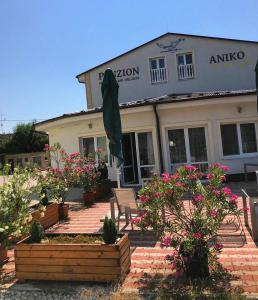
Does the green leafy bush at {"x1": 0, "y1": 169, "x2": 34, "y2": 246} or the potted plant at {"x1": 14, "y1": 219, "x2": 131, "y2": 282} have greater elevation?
the green leafy bush at {"x1": 0, "y1": 169, "x2": 34, "y2": 246}

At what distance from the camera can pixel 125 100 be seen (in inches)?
825

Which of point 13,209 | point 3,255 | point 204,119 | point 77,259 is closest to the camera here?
point 77,259

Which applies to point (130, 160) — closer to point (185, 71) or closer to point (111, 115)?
point (185, 71)

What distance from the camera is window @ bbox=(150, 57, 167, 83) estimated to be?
20.0 meters

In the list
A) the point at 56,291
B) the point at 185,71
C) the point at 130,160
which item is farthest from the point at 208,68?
the point at 56,291

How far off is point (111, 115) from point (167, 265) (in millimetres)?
4279

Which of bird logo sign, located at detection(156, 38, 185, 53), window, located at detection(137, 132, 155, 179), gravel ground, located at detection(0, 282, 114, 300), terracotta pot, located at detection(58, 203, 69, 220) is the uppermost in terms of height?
bird logo sign, located at detection(156, 38, 185, 53)

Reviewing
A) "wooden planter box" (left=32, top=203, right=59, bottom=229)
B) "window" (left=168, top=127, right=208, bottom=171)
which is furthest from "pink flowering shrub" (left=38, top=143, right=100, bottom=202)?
"window" (left=168, top=127, right=208, bottom=171)

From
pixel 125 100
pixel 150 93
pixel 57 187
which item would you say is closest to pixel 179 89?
pixel 150 93

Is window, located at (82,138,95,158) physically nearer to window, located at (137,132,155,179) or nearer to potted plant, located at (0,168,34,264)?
window, located at (137,132,155,179)

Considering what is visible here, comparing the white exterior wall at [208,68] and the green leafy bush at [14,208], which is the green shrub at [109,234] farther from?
the white exterior wall at [208,68]

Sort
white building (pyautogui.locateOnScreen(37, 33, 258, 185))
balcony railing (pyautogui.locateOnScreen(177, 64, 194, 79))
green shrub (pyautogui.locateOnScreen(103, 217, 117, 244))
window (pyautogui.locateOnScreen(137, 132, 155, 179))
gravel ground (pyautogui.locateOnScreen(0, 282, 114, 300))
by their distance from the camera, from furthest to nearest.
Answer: balcony railing (pyautogui.locateOnScreen(177, 64, 194, 79)) < window (pyautogui.locateOnScreen(137, 132, 155, 179)) < white building (pyautogui.locateOnScreen(37, 33, 258, 185)) < green shrub (pyautogui.locateOnScreen(103, 217, 117, 244)) < gravel ground (pyautogui.locateOnScreen(0, 282, 114, 300))

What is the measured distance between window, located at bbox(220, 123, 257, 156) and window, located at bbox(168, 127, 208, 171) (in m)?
0.88

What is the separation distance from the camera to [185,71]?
19.7 m
